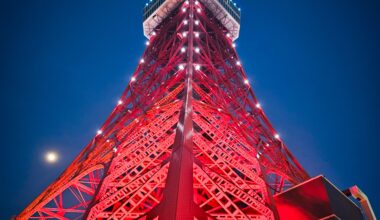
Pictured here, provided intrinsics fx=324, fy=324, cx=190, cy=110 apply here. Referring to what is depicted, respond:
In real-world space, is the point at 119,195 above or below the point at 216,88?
below

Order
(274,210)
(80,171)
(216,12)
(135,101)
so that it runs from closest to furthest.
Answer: (274,210)
(80,171)
(135,101)
(216,12)

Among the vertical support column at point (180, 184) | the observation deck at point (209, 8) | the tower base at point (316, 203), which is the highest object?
the observation deck at point (209, 8)

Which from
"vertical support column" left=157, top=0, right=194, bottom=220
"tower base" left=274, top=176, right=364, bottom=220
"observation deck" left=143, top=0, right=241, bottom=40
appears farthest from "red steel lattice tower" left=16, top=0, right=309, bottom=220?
"observation deck" left=143, top=0, right=241, bottom=40

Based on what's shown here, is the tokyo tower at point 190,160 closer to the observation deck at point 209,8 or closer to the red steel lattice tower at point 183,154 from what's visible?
the red steel lattice tower at point 183,154

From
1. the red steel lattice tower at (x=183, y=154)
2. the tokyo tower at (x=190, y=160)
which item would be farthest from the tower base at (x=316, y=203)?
the red steel lattice tower at (x=183, y=154)

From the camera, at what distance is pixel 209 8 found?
64.0 ft

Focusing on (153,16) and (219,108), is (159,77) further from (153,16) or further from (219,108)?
(153,16)

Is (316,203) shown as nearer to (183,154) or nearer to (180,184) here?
(183,154)

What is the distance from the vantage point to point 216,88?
11.4m

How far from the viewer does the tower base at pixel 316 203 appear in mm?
5984

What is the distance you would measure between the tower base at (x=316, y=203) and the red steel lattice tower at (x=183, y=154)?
632 millimetres

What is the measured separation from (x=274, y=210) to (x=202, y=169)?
1.76 metres

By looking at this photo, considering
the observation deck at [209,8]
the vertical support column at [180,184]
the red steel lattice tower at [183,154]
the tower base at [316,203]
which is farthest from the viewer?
the observation deck at [209,8]

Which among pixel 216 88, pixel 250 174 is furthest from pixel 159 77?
pixel 250 174
